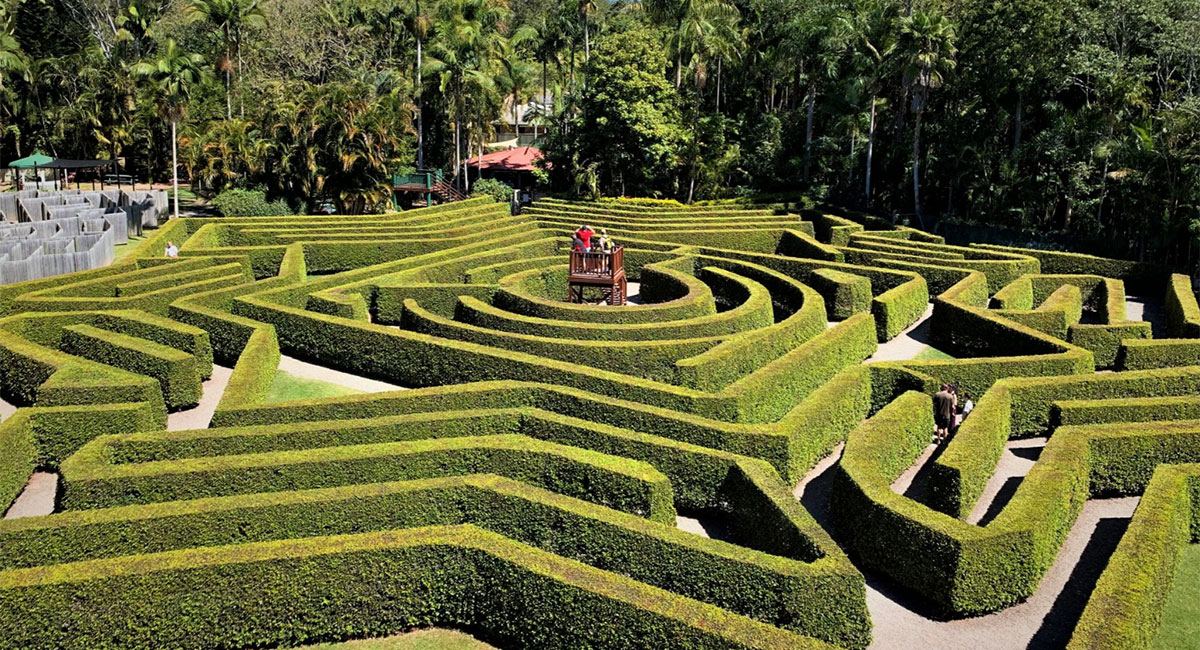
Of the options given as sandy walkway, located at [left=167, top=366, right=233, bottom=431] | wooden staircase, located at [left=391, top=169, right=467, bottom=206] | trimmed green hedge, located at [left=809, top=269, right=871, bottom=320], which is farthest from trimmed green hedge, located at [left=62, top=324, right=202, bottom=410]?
wooden staircase, located at [left=391, top=169, right=467, bottom=206]

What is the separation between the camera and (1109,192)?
149 ft

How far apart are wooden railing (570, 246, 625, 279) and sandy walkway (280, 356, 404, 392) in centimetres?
906

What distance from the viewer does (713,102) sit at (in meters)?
69.9

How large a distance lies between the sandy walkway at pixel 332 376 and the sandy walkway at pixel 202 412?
177 cm

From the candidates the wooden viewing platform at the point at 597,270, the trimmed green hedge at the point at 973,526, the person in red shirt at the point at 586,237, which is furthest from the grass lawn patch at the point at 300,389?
the trimmed green hedge at the point at 973,526

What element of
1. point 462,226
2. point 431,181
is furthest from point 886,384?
point 431,181

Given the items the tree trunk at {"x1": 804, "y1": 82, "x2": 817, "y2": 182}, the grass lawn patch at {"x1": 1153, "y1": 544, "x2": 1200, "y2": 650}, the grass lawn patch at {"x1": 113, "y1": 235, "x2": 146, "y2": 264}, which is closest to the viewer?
the grass lawn patch at {"x1": 1153, "y1": 544, "x2": 1200, "y2": 650}

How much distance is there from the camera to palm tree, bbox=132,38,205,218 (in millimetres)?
46969

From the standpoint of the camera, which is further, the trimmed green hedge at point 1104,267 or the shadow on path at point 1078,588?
the trimmed green hedge at point 1104,267

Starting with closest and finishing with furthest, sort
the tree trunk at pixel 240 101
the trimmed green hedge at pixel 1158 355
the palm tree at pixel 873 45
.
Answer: the trimmed green hedge at pixel 1158 355 → the palm tree at pixel 873 45 → the tree trunk at pixel 240 101

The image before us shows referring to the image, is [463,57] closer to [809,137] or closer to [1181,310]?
[809,137]

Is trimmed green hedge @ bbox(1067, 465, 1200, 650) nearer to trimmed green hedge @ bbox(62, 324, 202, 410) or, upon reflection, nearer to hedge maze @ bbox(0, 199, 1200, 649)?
hedge maze @ bbox(0, 199, 1200, 649)

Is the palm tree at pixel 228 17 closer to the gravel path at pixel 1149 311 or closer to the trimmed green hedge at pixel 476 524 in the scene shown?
the trimmed green hedge at pixel 476 524

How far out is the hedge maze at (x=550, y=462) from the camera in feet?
41.4
